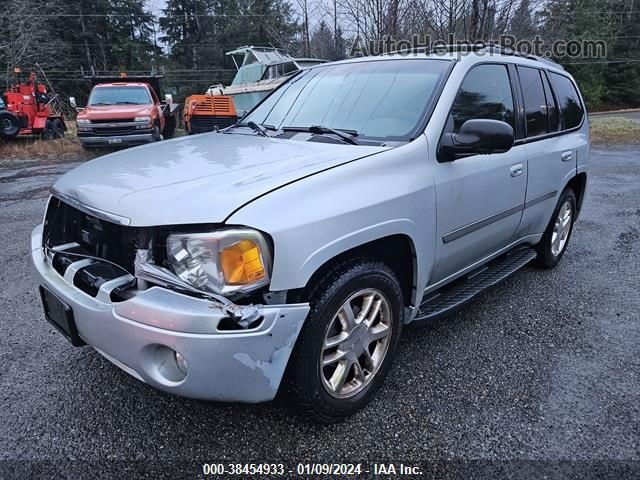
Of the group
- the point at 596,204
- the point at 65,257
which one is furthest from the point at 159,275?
the point at 596,204

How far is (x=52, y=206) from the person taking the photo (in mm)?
2457

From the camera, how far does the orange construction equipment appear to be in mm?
13047

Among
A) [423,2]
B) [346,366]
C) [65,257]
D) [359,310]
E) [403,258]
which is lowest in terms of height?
[346,366]

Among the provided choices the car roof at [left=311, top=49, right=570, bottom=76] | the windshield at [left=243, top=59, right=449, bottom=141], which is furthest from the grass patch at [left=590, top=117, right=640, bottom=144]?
the windshield at [left=243, top=59, right=449, bottom=141]

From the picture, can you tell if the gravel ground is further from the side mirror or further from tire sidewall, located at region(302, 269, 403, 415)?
the side mirror

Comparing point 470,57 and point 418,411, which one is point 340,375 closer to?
point 418,411

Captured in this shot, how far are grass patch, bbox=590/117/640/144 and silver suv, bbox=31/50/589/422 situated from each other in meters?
14.6

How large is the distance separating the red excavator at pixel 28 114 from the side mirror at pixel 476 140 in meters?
14.0

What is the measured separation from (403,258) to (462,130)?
2.45ft

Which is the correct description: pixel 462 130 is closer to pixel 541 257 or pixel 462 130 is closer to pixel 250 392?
pixel 250 392

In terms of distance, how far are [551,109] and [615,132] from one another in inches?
627

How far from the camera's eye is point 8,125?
12.6 meters

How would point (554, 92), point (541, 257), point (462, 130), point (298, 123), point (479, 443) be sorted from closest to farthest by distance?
point (479, 443), point (462, 130), point (298, 123), point (554, 92), point (541, 257)

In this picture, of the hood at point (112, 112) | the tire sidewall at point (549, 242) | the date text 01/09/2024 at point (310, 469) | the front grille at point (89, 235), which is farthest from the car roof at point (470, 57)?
the hood at point (112, 112)
